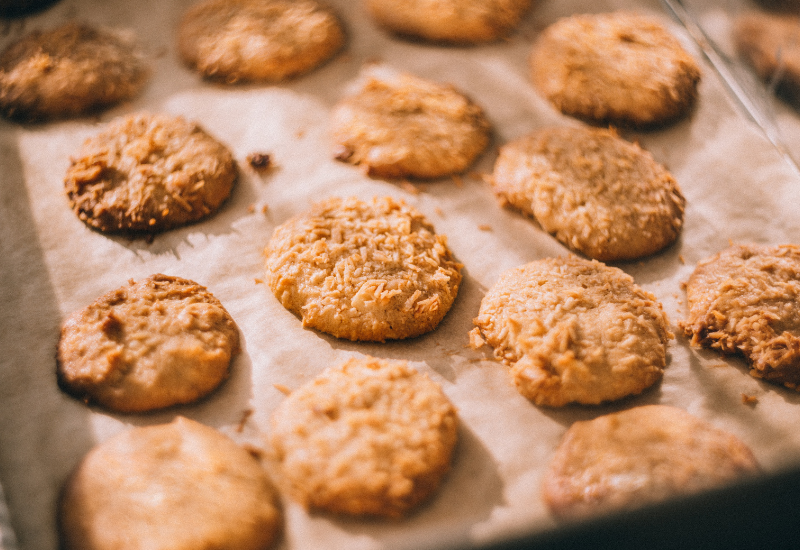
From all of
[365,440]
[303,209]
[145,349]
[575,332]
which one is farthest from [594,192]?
[145,349]

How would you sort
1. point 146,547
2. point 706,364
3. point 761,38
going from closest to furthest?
1. point 146,547
2. point 706,364
3. point 761,38

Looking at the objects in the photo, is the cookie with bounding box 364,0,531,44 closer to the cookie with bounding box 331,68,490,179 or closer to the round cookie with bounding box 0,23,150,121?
the cookie with bounding box 331,68,490,179

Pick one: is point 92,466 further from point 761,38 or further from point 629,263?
point 761,38

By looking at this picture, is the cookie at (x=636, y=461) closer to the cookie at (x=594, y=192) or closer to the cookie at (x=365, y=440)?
the cookie at (x=365, y=440)

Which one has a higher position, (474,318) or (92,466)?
(474,318)

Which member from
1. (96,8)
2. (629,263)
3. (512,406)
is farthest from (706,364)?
(96,8)

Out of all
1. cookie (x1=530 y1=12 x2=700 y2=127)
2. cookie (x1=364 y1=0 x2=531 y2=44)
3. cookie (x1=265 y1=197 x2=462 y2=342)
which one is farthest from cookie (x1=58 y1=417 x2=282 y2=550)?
cookie (x1=364 y1=0 x2=531 y2=44)
